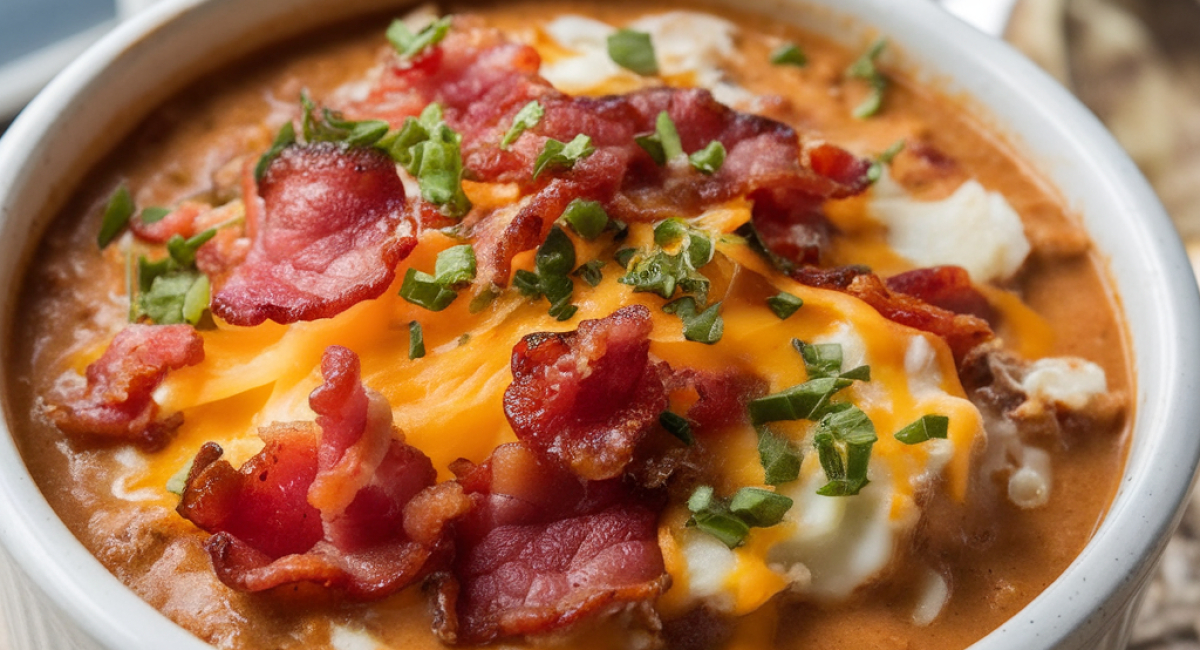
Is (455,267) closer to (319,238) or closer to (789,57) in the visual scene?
(319,238)

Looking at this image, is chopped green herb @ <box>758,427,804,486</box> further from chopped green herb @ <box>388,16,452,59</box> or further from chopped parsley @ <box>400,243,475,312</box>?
chopped green herb @ <box>388,16,452,59</box>

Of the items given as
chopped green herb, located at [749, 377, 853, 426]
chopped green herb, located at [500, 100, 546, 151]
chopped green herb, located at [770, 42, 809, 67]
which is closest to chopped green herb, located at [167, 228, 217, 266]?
chopped green herb, located at [500, 100, 546, 151]

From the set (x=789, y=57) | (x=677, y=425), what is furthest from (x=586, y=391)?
(x=789, y=57)

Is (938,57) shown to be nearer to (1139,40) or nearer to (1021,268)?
(1021,268)

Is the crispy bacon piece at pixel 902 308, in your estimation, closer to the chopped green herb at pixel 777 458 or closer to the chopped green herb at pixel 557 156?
the chopped green herb at pixel 777 458

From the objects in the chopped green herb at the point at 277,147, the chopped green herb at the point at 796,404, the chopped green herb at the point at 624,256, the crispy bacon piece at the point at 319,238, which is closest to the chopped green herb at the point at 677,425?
the chopped green herb at the point at 796,404
